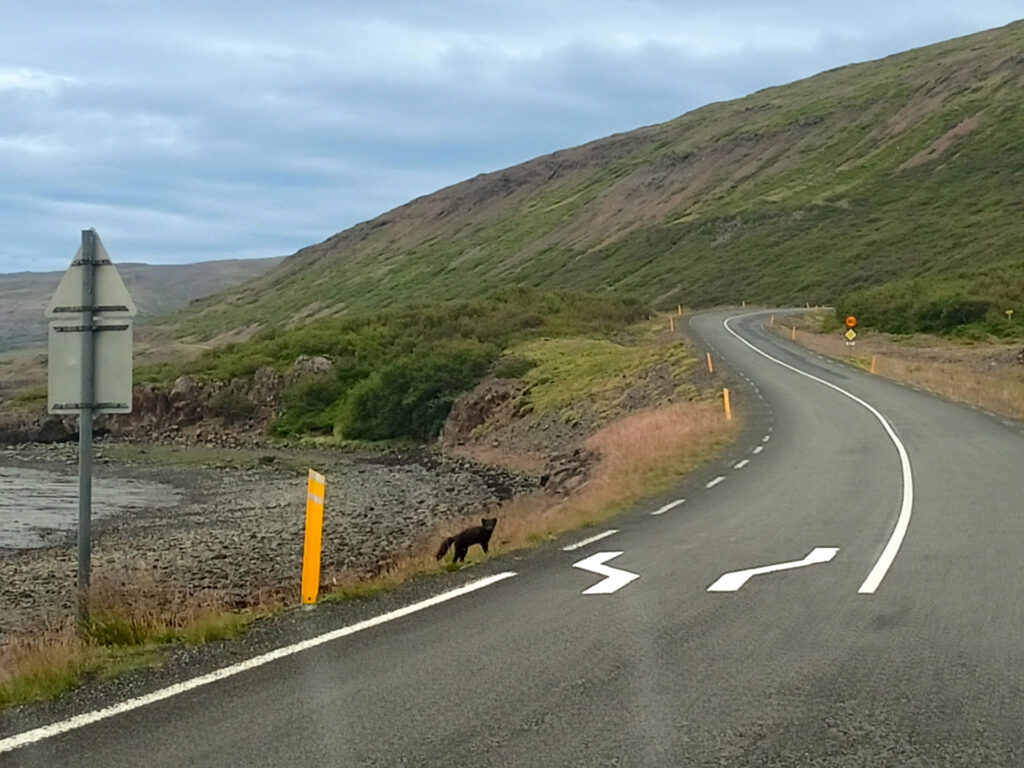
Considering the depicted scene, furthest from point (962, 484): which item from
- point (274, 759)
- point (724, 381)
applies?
point (724, 381)

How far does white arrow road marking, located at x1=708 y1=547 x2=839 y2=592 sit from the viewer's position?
10.7 metres

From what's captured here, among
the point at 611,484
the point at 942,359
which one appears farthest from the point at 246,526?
the point at 942,359

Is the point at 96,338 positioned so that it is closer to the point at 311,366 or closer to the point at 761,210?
the point at 311,366

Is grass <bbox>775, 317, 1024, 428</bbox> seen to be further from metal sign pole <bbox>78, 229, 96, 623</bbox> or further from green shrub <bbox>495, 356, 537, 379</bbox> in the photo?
metal sign pole <bbox>78, 229, 96, 623</bbox>

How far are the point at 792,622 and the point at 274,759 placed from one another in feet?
14.9

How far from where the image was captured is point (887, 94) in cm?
15750

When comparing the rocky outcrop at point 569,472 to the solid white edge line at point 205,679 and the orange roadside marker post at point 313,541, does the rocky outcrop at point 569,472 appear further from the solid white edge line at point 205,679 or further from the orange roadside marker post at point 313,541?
the solid white edge line at point 205,679

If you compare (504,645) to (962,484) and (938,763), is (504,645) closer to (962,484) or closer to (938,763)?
(938,763)

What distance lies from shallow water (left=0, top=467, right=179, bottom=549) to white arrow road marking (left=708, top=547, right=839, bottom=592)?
72.5ft

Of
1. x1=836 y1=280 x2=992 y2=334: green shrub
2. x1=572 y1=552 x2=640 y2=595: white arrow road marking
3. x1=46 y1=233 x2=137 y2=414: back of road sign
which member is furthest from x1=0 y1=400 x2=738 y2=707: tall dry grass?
x1=836 y1=280 x2=992 y2=334: green shrub

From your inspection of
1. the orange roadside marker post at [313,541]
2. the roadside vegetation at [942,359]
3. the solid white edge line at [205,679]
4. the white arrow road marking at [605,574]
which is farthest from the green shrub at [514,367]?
the solid white edge line at [205,679]

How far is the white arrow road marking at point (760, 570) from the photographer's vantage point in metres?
10.7

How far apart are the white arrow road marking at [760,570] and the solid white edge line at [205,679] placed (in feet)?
7.39

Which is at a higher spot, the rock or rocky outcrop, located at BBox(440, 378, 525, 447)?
the rock
